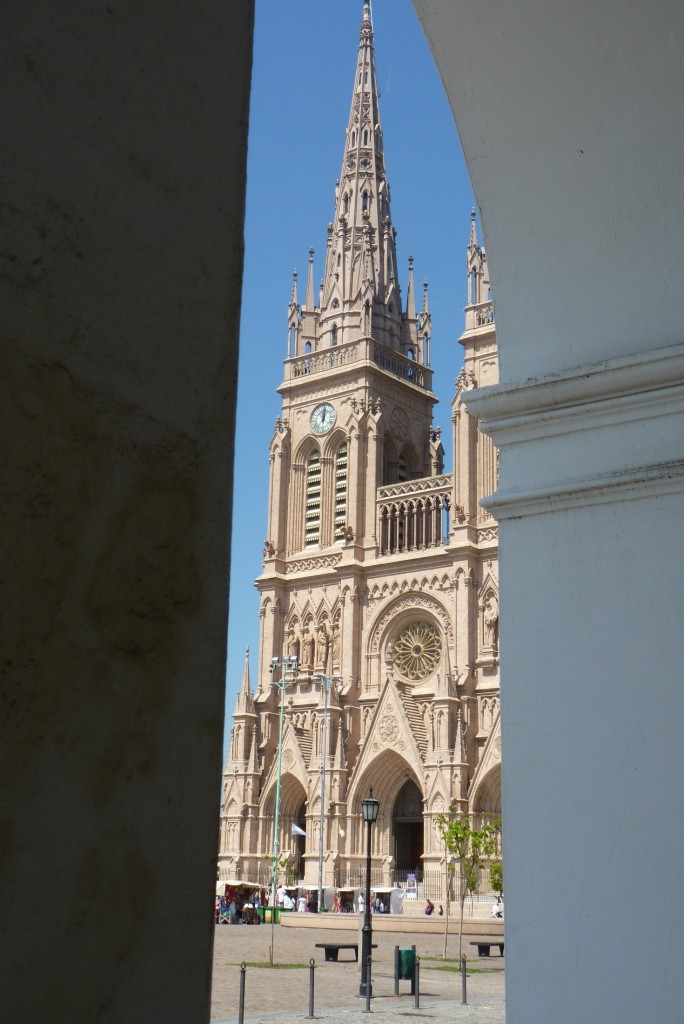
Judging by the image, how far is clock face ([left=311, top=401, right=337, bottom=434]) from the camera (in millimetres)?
49031

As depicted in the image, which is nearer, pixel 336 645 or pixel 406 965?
pixel 406 965

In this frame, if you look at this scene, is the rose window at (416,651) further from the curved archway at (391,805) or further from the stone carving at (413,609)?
the curved archway at (391,805)

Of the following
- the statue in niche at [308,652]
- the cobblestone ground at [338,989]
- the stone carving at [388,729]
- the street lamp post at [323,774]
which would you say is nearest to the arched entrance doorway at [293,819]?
the street lamp post at [323,774]

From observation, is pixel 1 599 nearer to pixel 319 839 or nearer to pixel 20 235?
pixel 20 235

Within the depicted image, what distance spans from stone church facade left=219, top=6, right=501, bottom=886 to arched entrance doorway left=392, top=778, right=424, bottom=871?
58 mm

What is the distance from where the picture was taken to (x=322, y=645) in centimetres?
4628

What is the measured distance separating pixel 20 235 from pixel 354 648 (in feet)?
147

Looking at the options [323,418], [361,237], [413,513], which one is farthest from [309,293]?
[413,513]


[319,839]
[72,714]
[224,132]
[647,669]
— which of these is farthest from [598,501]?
[319,839]

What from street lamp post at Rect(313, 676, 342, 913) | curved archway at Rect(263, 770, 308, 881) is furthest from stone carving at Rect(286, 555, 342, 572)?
curved archway at Rect(263, 770, 308, 881)

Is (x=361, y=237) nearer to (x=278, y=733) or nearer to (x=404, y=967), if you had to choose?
(x=278, y=733)

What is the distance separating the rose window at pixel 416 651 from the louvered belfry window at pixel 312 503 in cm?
610

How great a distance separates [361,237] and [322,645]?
1949 centimetres

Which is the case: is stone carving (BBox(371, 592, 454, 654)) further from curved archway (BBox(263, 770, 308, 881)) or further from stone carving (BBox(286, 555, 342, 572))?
curved archway (BBox(263, 770, 308, 881))
